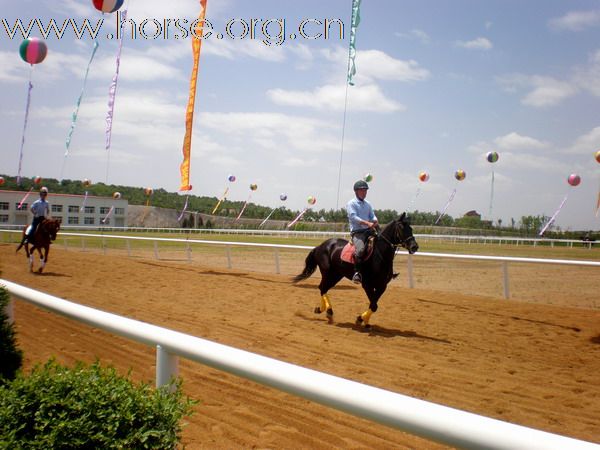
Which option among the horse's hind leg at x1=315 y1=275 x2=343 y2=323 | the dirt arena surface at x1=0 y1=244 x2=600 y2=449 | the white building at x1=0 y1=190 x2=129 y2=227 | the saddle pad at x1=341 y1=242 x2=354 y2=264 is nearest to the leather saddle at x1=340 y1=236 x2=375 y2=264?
the saddle pad at x1=341 y1=242 x2=354 y2=264

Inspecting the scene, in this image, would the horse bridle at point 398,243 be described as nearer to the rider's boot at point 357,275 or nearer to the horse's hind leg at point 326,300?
the rider's boot at point 357,275

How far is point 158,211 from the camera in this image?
79125mm

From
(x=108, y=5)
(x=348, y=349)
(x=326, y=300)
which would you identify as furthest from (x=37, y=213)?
(x=348, y=349)

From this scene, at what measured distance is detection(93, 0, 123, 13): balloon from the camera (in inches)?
489

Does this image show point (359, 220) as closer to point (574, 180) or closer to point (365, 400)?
point (365, 400)

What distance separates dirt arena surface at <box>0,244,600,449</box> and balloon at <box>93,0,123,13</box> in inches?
279

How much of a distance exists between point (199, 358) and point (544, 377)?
4.41 metres

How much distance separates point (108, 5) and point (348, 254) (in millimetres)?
9561

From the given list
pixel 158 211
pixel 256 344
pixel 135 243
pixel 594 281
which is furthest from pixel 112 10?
pixel 158 211

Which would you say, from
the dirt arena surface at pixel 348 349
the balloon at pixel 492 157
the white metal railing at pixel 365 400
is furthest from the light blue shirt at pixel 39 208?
the balloon at pixel 492 157

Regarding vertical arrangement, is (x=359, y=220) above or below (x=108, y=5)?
below

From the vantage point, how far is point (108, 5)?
12547mm

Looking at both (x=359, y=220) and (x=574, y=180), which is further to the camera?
(x=574, y=180)

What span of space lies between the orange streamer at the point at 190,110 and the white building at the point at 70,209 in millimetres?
43109
